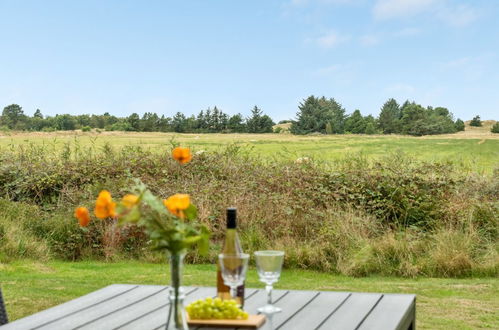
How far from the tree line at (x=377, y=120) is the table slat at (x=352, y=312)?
105ft

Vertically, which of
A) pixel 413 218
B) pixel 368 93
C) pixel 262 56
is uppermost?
pixel 262 56

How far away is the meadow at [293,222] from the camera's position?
5.86 meters

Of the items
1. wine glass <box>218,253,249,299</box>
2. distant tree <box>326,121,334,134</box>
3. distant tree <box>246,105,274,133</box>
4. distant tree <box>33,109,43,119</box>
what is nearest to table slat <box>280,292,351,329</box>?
wine glass <box>218,253,249,299</box>

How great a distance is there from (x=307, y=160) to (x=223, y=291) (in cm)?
656

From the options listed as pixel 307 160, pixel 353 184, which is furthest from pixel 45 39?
pixel 353 184

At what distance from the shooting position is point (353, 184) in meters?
7.91

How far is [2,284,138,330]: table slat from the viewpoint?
2.33 m

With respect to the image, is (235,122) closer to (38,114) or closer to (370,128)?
(38,114)

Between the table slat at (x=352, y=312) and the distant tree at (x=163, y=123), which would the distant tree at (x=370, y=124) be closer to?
the distant tree at (x=163, y=123)

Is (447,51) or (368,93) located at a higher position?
(447,51)

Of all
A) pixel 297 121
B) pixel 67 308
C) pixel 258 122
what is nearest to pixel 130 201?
pixel 67 308

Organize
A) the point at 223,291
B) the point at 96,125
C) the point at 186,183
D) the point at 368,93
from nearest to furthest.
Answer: the point at 223,291
the point at 186,183
the point at 368,93
the point at 96,125

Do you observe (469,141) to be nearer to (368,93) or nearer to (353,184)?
(368,93)

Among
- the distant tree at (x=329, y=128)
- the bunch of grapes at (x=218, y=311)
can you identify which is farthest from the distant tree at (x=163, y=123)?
the distant tree at (x=329, y=128)
